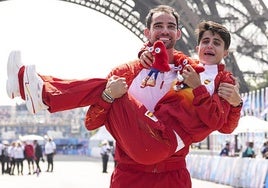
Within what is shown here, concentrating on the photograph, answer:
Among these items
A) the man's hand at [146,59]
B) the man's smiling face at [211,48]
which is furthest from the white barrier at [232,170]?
the man's hand at [146,59]

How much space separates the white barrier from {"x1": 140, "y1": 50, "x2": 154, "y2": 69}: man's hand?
31.7 feet

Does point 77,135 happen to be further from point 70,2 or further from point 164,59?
point 164,59

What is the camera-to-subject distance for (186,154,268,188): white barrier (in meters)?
14.5

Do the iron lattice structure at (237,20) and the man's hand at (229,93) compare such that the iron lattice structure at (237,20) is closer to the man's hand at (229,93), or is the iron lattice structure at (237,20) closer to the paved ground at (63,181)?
the paved ground at (63,181)

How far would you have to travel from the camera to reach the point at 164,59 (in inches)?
171

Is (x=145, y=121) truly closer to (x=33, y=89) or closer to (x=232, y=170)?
(x=33, y=89)

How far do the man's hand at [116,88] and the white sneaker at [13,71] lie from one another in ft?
1.85

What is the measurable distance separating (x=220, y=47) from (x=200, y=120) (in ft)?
1.89

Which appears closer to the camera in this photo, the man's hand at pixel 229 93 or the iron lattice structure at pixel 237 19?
the man's hand at pixel 229 93

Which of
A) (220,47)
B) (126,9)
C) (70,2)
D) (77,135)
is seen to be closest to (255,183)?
(220,47)

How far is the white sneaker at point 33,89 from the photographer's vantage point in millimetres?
4156

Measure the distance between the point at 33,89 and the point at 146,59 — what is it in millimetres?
745

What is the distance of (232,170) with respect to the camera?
17.0 meters

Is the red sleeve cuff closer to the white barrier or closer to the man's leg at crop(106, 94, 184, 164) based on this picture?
the man's leg at crop(106, 94, 184, 164)
